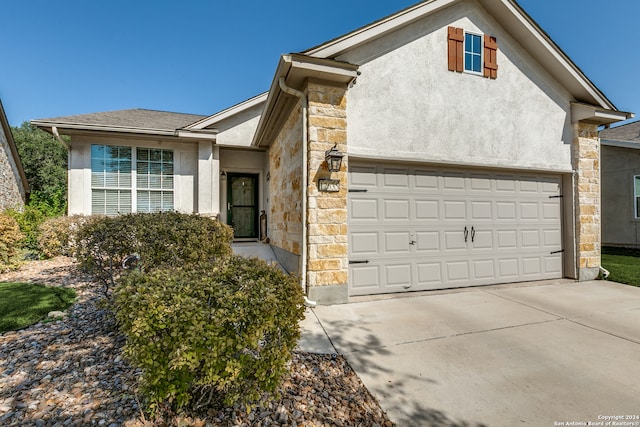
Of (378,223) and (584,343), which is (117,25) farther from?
(584,343)

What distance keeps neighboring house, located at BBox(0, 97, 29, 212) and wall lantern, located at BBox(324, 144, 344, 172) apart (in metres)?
12.4

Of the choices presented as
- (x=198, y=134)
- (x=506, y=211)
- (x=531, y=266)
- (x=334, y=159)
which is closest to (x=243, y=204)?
(x=198, y=134)

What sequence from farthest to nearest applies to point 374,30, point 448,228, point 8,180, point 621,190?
point 8,180 < point 621,190 < point 448,228 < point 374,30

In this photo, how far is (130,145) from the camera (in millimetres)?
8859

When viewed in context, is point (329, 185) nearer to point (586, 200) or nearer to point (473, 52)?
point (473, 52)

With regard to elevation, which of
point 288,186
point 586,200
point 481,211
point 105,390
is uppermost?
point 288,186

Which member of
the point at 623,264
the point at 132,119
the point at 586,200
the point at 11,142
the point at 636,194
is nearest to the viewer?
the point at 586,200

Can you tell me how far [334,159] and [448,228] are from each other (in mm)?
2873

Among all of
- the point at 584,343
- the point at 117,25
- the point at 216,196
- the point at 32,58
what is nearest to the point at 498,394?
the point at 584,343

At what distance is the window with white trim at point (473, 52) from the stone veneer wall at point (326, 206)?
2833 millimetres

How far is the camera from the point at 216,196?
9.30m

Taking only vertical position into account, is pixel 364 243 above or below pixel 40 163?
below

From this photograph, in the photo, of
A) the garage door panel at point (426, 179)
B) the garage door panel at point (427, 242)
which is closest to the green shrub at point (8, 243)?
the garage door panel at point (427, 242)

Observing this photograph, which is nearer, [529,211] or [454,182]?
[454,182]
